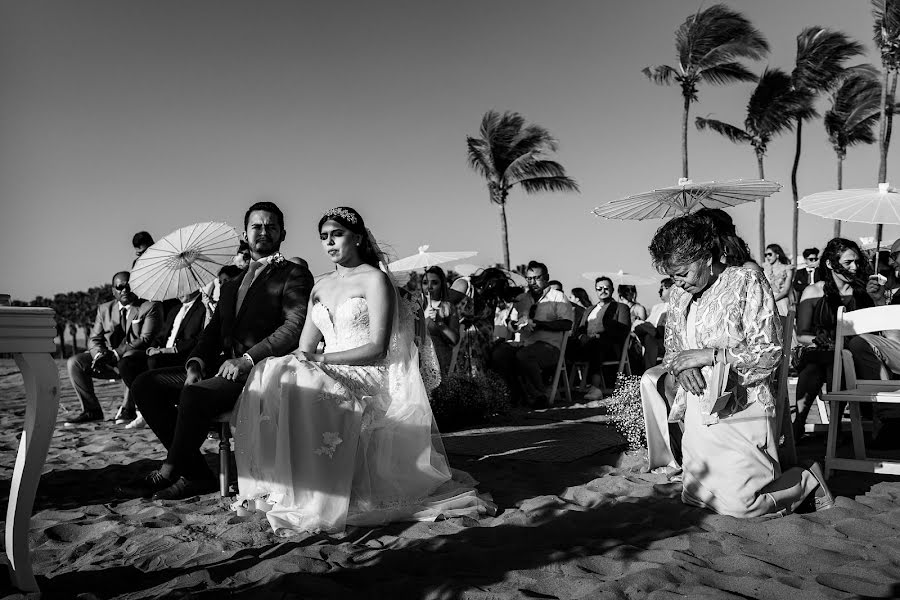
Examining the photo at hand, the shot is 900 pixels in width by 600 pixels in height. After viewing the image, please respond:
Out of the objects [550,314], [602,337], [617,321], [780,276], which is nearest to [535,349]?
[550,314]

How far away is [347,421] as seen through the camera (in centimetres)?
377

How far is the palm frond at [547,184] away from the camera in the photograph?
27.6m

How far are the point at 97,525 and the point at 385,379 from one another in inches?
67.2

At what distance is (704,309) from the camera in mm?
3684

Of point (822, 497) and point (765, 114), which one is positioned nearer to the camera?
point (822, 497)

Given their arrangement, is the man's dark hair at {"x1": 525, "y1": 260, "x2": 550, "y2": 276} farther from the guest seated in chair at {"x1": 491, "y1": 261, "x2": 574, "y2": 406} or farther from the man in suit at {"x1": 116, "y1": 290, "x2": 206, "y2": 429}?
the man in suit at {"x1": 116, "y1": 290, "x2": 206, "y2": 429}

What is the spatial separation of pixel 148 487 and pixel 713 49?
22.9m

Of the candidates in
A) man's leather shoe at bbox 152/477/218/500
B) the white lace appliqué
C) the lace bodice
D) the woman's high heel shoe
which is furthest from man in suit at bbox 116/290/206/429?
the woman's high heel shoe

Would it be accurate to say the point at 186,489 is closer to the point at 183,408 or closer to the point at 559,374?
the point at 183,408

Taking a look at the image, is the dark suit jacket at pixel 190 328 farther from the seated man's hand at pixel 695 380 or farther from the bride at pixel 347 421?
the seated man's hand at pixel 695 380

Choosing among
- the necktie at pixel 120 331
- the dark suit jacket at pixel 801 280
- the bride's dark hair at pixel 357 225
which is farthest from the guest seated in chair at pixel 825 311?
the necktie at pixel 120 331

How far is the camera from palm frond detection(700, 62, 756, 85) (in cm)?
2303

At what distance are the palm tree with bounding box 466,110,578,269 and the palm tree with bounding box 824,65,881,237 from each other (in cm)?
1123

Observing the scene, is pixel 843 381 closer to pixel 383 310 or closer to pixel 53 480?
pixel 383 310
